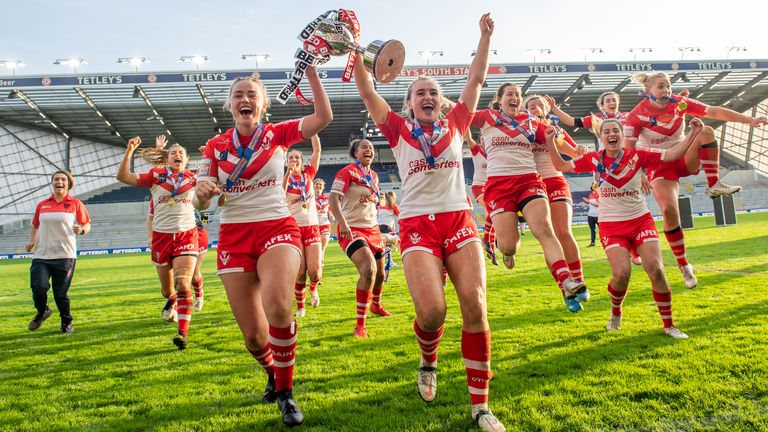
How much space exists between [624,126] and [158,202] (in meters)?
6.46

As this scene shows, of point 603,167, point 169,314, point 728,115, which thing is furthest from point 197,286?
point 728,115

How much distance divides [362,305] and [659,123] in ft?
15.0

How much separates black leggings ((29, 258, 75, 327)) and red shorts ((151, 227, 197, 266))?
1571mm

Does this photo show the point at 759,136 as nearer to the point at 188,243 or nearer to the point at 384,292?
the point at 384,292

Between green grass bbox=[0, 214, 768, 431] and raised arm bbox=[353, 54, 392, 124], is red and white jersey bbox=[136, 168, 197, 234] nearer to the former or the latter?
green grass bbox=[0, 214, 768, 431]

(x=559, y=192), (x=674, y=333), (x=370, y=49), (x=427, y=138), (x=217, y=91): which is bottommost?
(x=674, y=333)

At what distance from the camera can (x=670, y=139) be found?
271 inches

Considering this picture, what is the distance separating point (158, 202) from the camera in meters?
7.44

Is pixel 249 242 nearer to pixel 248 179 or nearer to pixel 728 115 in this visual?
pixel 248 179

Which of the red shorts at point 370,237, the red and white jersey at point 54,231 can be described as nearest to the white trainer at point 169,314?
the red and white jersey at point 54,231

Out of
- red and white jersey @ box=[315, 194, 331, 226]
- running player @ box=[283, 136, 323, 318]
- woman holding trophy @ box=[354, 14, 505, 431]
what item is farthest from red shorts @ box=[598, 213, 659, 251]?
red and white jersey @ box=[315, 194, 331, 226]

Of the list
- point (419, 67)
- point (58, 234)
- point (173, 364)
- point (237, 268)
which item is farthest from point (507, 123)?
point (419, 67)

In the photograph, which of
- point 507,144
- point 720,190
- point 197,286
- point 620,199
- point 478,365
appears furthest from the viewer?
point 197,286

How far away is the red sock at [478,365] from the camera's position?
11.0ft
